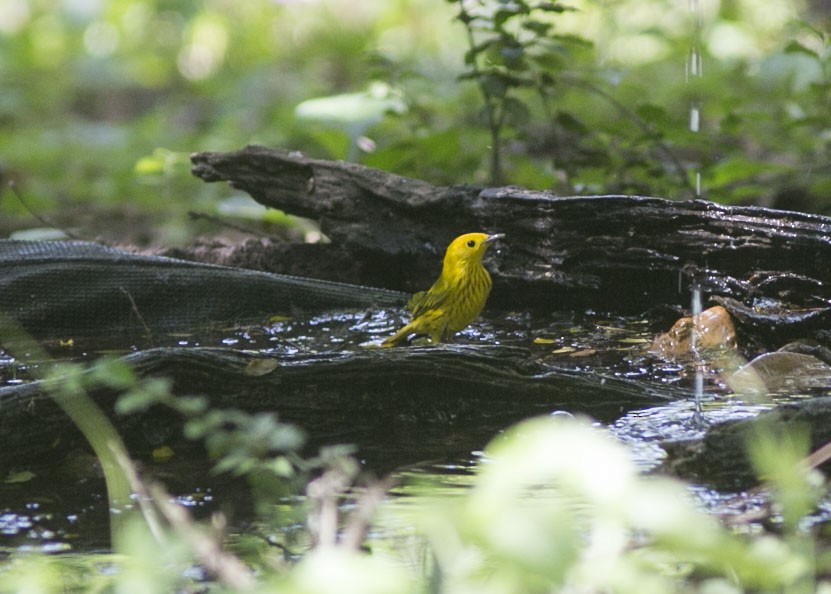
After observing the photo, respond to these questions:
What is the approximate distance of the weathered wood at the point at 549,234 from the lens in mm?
3754

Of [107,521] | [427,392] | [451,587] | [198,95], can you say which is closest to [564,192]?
[427,392]

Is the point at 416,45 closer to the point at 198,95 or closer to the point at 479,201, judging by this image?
the point at 198,95

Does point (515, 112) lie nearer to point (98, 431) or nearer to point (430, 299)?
point (430, 299)

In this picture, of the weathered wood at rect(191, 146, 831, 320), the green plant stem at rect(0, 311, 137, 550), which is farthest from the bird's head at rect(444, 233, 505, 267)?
the green plant stem at rect(0, 311, 137, 550)

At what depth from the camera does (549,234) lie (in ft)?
13.4

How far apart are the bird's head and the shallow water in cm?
30

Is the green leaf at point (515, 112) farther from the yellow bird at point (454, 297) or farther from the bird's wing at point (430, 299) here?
the bird's wing at point (430, 299)

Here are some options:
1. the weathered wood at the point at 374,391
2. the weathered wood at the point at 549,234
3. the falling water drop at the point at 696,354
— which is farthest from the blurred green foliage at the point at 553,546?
the weathered wood at the point at 549,234

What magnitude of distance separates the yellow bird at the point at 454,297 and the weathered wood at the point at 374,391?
0.93 metres

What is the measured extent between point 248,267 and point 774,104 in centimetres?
573

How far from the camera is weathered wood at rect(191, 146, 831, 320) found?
3.75m

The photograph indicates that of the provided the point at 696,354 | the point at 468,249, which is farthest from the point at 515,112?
the point at 696,354

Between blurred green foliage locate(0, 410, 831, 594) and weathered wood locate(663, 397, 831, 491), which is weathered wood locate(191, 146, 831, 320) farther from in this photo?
blurred green foliage locate(0, 410, 831, 594)

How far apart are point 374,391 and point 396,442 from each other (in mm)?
178
